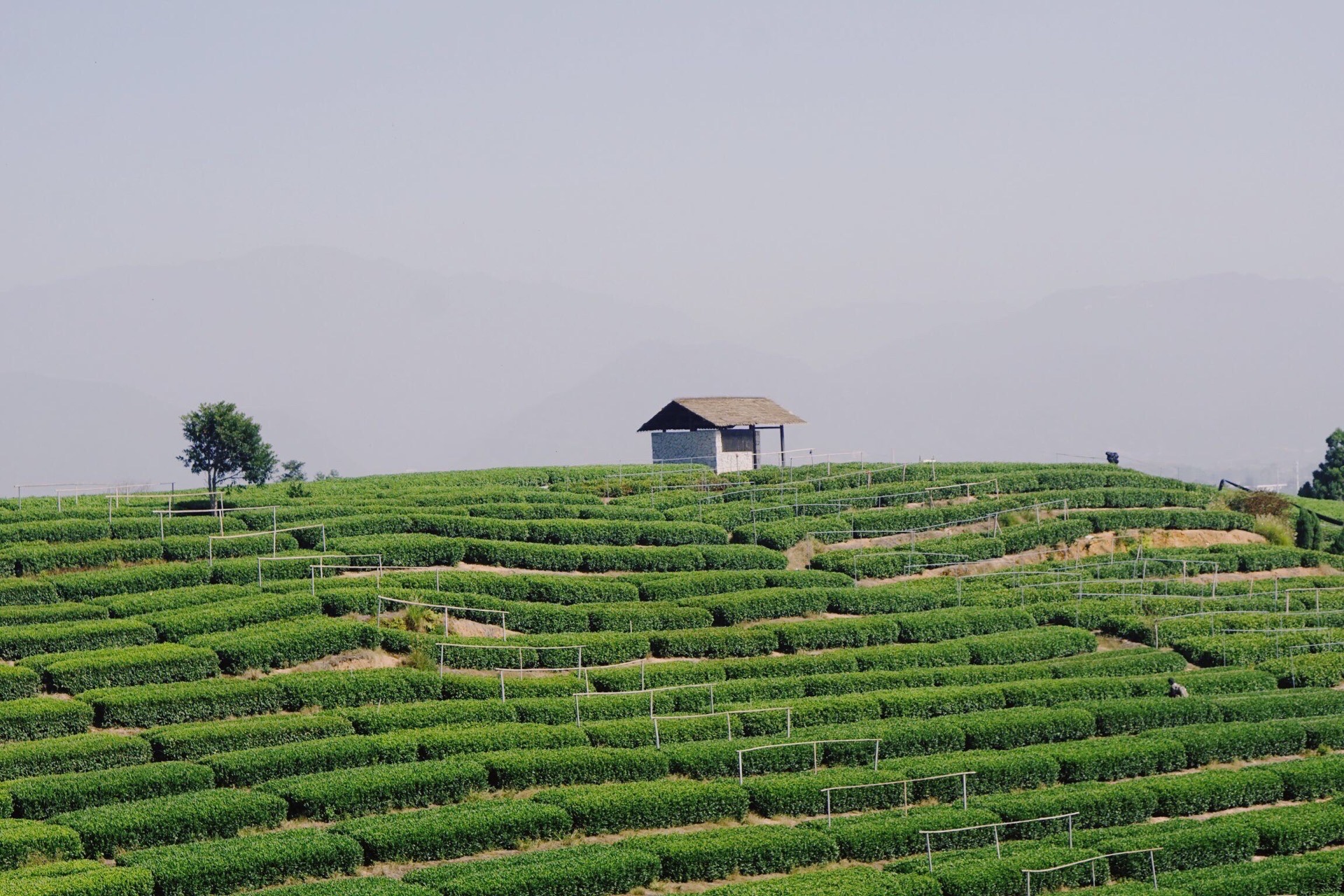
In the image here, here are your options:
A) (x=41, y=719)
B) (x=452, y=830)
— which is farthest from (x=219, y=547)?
(x=452, y=830)

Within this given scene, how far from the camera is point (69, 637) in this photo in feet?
125

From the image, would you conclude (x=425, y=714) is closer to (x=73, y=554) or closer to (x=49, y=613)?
(x=49, y=613)

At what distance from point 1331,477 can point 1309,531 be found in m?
32.8

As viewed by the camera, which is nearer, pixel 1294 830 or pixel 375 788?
pixel 375 788

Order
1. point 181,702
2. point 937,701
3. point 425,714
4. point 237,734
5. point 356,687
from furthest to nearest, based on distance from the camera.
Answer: point 937,701, point 356,687, point 425,714, point 181,702, point 237,734

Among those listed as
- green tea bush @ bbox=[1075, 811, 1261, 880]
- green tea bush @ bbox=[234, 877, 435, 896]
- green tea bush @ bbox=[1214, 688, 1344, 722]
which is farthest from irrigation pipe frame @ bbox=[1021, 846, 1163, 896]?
green tea bush @ bbox=[1214, 688, 1344, 722]

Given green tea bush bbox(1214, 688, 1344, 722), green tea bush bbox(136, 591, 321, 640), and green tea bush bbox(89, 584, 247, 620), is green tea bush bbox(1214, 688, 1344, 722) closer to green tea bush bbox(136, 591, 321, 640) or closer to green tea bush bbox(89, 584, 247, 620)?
green tea bush bbox(136, 591, 321, 640)

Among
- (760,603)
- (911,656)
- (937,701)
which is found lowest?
(937,701)

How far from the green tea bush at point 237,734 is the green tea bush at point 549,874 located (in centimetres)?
740

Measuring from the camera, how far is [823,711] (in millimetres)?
38156

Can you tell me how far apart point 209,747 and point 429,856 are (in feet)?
24.4

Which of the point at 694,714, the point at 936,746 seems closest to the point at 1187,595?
the point at 936,746

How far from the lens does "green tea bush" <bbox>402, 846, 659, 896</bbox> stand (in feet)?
83.7

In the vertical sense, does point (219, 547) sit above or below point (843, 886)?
above
